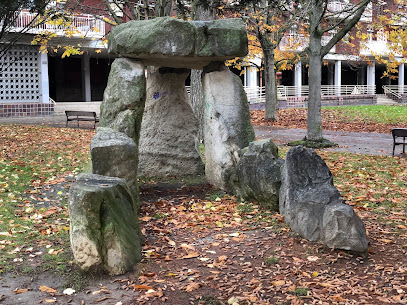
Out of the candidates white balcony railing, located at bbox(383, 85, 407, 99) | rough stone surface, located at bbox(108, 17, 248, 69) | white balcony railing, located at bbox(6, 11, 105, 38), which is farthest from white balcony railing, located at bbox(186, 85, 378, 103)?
rough stone surface, located at bbox(108, 17, 248, 69)

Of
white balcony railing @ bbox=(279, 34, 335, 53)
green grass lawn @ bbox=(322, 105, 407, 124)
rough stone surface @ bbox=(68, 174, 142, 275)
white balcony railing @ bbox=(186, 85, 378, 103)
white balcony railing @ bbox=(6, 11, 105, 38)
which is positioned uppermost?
white balcony railing @ bbox=(6, 11, 105, 38)

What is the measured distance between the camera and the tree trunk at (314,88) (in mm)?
12414

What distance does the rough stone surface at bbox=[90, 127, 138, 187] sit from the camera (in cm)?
555

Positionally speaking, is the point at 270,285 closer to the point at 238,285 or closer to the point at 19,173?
the point at 238,285

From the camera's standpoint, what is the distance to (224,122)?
23.9ft

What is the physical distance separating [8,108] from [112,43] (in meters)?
16.6

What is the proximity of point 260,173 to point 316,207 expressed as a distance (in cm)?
147

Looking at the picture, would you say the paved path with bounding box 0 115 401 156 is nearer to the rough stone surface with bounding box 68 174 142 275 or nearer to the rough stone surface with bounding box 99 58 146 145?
the rough stone surface with bounding box 99 58 146 145

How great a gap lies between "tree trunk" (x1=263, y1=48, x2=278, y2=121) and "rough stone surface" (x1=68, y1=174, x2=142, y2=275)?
15126 mm

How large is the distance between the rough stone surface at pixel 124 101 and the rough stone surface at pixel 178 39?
1.11 ft

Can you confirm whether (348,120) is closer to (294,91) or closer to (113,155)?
(294,91)

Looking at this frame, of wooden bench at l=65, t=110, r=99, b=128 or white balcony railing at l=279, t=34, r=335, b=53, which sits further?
white balcony railing at l=279, t=34, r=335, b=53

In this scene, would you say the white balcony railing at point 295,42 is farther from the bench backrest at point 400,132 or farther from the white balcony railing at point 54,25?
the bench backrest at point 400,132

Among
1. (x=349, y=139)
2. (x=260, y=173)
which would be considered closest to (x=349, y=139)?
(x=349, y=139)
